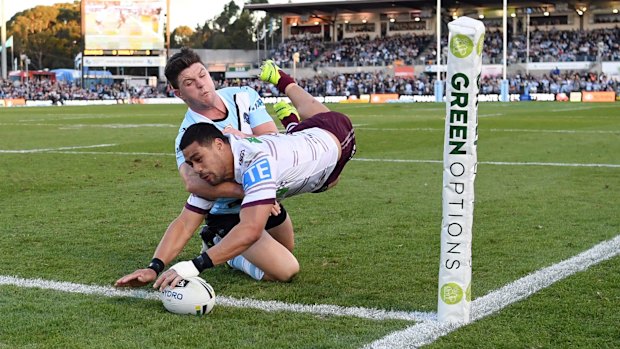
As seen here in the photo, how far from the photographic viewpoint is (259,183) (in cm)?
485

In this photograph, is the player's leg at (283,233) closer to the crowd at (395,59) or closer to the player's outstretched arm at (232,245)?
the player's outstretched arm at (232,245)

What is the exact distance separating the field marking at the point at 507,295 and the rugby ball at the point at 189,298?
110cm

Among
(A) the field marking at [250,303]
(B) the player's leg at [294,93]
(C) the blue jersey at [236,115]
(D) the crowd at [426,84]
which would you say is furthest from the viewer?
(D) the crowd at [426,84]

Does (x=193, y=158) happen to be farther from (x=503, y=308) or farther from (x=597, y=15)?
(x=597, y=15)

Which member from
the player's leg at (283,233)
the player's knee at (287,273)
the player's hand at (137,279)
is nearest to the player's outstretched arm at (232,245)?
the player's hand at (137,279)

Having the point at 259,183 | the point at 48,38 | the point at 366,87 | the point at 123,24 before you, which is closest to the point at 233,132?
the point at 259,183

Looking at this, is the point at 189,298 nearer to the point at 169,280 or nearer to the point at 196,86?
the point at 169,280

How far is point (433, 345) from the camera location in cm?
435

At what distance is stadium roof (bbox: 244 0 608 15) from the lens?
74688mm

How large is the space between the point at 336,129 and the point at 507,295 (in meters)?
1.53

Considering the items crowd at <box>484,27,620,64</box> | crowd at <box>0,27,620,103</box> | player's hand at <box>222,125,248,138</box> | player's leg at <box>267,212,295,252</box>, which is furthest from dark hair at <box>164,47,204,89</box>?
crowd at <box>484,27,620,64</box>

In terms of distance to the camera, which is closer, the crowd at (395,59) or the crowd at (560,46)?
the crowd at (395,59)

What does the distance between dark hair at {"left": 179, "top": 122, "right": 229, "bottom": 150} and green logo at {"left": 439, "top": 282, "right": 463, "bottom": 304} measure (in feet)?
4.82

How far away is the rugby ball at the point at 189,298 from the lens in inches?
197
